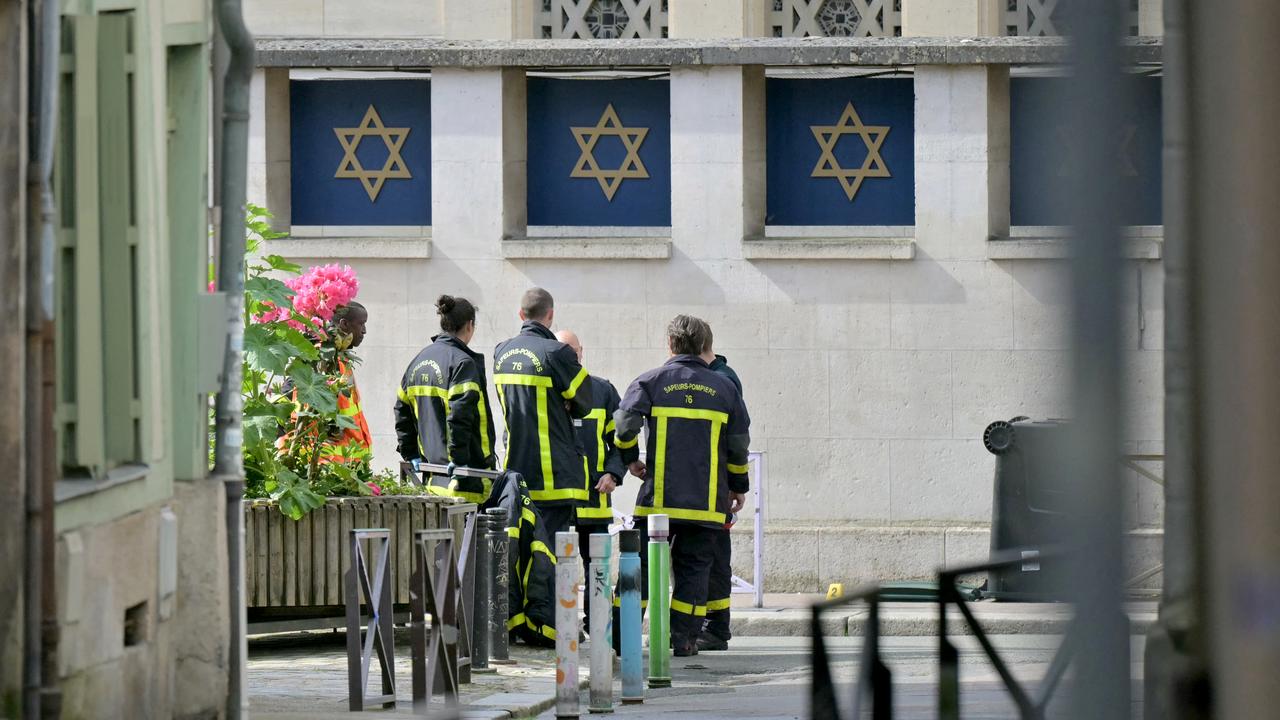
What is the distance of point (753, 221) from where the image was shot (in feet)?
55.8

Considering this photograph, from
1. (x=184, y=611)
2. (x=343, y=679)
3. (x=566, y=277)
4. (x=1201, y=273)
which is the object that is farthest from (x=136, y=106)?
(x=566, y=277)

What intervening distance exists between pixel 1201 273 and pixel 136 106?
21.7ft

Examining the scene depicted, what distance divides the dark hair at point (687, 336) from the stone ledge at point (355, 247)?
4867 mm

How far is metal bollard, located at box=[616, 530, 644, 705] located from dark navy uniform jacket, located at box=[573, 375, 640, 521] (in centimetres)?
232

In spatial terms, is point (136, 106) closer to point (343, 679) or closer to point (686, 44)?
point (343, 679)

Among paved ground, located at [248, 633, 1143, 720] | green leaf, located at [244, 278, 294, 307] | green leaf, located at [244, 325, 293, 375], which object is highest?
green leaf, located at [244, 278, 294, 307]

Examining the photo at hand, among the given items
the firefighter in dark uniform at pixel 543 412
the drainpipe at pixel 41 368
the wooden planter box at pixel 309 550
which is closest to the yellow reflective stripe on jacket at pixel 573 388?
the firefighter in dark uniform at pixel 543 412

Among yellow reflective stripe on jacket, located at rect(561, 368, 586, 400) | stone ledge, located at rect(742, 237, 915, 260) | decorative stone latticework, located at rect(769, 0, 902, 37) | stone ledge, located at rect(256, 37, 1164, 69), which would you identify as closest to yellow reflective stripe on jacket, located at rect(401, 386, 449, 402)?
yellow reflective stripe on jacket, located at rect(561, 368, 586, 400)

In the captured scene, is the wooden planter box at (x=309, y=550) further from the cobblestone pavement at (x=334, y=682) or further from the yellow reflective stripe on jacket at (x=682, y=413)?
the yellow reflective stripe on jacket at (x=682, y=413)

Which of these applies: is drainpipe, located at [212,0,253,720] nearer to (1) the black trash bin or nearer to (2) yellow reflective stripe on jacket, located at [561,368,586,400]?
(2) yellow reflective stripe on jacket, located at [561,368,586,400]

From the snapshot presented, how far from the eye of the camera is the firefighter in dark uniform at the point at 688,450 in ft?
40.4

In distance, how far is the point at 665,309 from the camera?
1691 cm

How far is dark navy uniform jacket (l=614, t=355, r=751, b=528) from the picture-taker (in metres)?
12.3

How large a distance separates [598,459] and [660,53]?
15.9 feet
